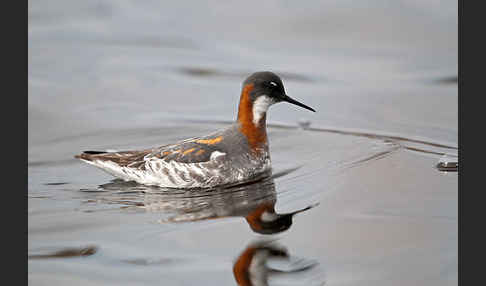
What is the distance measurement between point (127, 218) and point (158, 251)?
2.95ft

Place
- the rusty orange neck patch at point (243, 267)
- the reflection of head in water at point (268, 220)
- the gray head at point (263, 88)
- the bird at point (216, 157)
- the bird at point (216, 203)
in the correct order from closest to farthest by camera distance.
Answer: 1. the rusty orange neck patch at point (243, 267)
2. the reflection of head in water at point (268, 220)
3. the bird at point (216, 203)
4. the bird at point (216, 157)
5. the gray head at point (263, 88)

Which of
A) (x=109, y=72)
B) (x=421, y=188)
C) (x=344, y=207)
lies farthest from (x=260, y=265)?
(x=109, y=72)

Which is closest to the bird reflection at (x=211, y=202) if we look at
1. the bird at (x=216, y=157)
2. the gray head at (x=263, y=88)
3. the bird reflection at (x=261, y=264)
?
the bird at (x=216, y=157)

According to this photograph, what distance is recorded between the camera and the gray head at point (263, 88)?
8461mm

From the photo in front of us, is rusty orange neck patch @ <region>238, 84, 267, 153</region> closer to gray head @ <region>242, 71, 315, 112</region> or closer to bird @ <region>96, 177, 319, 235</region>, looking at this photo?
gray head @ <region>242, 71, 315, 112</region>

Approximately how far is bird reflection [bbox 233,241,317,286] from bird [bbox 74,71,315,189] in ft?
5.68

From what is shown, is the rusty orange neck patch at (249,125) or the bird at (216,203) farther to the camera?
the rusty orange neck patch at (249,125)

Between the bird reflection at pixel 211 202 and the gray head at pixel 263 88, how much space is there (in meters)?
0.94

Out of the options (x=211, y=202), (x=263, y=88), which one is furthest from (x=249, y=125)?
(x=211, y=202)

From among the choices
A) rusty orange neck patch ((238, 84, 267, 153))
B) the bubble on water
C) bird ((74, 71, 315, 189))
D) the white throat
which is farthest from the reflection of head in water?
the bubble on water

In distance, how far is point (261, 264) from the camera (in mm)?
6281

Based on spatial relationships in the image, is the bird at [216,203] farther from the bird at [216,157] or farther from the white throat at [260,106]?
the white throat at [260,106]

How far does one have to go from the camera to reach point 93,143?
9.87 m

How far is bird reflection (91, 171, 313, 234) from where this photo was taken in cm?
724
